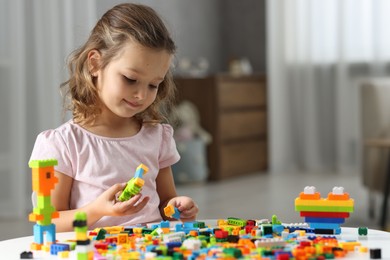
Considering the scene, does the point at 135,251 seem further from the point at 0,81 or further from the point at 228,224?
the point at 0,81

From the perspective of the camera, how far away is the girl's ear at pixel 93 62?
1.48m

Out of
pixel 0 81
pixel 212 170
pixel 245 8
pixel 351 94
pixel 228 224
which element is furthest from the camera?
pixel 245 8

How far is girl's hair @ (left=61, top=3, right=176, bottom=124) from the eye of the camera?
140 cm

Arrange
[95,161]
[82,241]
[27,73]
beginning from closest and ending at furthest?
[82,241] → [95,161] → [27,73]

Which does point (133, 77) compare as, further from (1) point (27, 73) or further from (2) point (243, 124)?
(2) point (243, 124)

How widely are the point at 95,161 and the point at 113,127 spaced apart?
105 mm

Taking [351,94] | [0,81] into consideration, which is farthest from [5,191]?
[351,94]

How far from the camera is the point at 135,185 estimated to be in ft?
3.53

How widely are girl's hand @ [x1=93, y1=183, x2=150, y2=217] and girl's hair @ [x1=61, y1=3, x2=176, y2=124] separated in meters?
0.32

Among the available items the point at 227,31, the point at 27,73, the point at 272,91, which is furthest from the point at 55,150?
the point at 227,31

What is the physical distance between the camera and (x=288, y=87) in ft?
18.4

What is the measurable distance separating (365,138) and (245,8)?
2566 millimetres

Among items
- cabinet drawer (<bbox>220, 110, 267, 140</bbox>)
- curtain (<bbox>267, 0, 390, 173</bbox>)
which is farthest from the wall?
cabinet drawer (<bbox>220, 110, 267, 140</bbox>)

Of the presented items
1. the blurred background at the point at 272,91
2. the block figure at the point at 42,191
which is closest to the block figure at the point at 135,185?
the block figure at the point at 42,191
